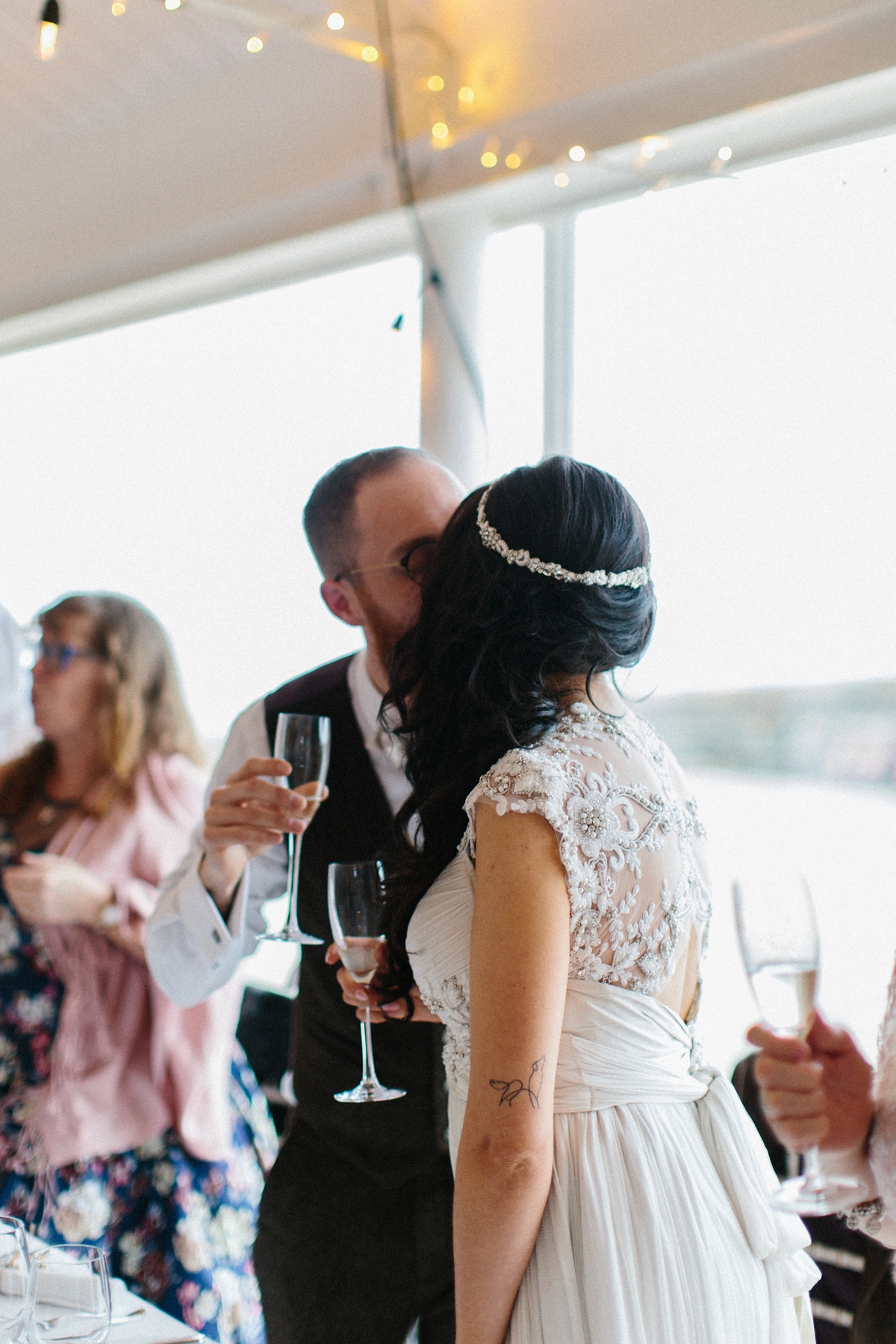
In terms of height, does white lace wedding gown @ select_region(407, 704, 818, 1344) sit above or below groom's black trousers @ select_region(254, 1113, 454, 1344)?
above

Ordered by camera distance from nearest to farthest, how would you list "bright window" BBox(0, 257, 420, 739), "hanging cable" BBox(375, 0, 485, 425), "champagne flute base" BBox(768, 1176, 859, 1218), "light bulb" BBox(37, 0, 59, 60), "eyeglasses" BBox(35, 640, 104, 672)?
"champagne flute base" BBox(768, 1176, 859, 1218) < "light bulb" BBox(37, 0, 59, 60) < "hanging cable" BBox(375, 0, 485, 425) < "eyeglasses" BBox(35, 640, 104, 672) < "bright window" BBox(0, 257, 420, 739)

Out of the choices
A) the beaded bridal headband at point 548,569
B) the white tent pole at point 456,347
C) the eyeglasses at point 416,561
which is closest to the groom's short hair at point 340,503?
the eyeglasses at point 416,561

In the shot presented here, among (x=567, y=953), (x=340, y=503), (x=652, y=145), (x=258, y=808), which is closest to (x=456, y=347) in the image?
(x=652, y=145)

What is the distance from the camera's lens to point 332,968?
1913 mm

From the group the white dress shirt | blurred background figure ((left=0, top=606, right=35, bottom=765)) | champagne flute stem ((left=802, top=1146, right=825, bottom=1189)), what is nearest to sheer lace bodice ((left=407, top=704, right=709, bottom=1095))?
champagne flute stem ((left=802, top=1146, right=825, bottom=1189))

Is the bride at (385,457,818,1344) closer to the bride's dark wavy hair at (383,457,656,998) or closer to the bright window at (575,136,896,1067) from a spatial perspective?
the bride's dark wavy hair at (383,457,656,998)

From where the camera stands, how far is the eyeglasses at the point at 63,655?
2910 millimetres

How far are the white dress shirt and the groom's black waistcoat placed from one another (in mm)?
28

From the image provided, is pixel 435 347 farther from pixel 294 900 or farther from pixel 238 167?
pixel 294 900

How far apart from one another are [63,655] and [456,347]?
129cm

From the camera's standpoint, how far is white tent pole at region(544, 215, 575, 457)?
3.00m

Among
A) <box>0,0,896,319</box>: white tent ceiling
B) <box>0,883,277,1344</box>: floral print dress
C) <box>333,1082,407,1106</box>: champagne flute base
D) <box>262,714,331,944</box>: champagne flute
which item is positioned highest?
<box>0,0,896,319</box>: white tent ceiling

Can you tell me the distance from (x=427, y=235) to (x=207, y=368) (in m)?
1.33

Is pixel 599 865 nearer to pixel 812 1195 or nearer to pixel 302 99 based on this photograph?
pixel 812 1195
